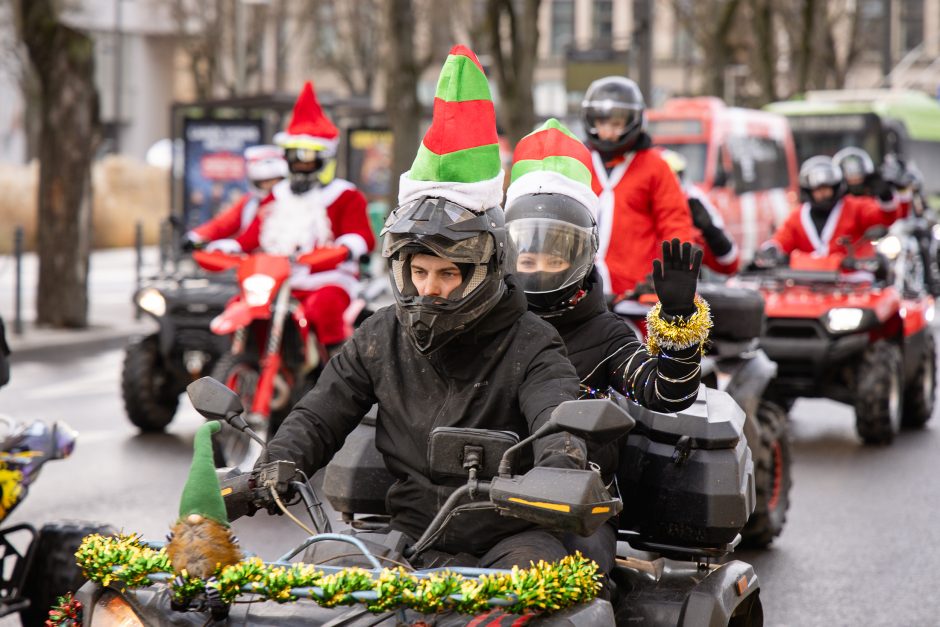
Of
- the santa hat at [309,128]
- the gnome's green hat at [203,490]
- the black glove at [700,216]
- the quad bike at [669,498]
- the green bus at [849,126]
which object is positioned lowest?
the quad bike at [669,498]

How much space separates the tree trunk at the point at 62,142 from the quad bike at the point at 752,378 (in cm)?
1167

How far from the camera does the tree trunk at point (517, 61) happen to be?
26438 millimetres

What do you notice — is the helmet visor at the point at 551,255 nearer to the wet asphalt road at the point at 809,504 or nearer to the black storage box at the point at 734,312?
the wet asphalt road at the point at 809,504

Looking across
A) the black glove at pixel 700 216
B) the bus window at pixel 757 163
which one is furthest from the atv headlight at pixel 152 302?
the bus window at pixel 757 163

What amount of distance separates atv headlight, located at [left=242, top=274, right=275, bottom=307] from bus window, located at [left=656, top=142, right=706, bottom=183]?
1351cm

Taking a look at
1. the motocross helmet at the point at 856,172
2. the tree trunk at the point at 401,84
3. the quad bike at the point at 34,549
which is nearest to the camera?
the quad bike at the point at 34,549

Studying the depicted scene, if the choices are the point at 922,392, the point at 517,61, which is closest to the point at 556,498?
the point at 922,392

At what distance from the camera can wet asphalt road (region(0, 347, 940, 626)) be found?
725 cm

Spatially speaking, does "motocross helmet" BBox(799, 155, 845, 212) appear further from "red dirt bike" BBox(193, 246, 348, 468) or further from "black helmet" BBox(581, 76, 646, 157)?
"black helmet" BBox(581, 76, 646, 157)

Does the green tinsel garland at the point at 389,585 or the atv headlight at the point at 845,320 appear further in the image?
the atv headlight at the point at 845,320

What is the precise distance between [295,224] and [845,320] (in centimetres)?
383

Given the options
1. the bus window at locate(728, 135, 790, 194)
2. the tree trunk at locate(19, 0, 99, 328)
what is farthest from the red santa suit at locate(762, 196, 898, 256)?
the bus window at locate(728, 135, 790, 194)

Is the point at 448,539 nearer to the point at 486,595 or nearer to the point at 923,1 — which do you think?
the point at 486,595

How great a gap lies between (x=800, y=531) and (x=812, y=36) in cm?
3656
